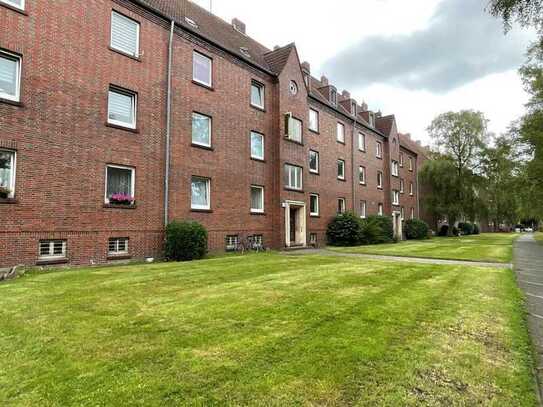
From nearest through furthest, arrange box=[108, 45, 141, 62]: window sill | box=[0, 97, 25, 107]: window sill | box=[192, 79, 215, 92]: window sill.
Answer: box=[0, 97, 25, 107]: window sill → box=[108, 45, 141, 62]: window sill → box=[192, 79, 215, 92]: window sill

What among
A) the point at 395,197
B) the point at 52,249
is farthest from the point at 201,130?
the point at 395,197

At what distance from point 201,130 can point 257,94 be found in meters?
5.29

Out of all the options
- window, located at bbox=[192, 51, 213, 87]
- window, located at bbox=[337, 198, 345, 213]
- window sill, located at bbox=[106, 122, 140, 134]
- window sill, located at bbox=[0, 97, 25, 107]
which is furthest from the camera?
window, located at bbox=[337, 198, 345, 213]

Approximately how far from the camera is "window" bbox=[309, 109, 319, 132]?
24.5 m

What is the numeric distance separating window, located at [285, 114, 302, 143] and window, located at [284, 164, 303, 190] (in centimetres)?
175

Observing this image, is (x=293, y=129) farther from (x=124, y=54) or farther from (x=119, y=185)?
(x=119, y=185)

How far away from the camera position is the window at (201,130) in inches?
637

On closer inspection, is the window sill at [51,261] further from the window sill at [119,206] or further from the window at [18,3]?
the window at [18,3]

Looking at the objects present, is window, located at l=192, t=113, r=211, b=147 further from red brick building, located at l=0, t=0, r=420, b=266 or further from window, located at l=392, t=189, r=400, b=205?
window, located at l=392, t=189, r=400, b=205

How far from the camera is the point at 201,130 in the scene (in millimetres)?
16547

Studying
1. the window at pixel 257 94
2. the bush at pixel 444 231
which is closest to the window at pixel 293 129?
the window at pixel 257 94

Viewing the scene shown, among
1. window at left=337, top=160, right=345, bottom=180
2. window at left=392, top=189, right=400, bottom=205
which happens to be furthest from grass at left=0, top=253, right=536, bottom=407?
window at left=392, top=189, right=400, bottom=205

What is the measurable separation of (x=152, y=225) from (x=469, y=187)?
3736 centimetres

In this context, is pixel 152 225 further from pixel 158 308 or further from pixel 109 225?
pixel 158 308
